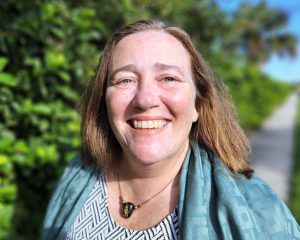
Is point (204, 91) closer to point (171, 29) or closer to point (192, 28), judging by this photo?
point (171, 29)

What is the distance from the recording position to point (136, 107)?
66.5 inches

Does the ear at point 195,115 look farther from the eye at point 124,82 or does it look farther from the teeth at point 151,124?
the eye at point 124,82

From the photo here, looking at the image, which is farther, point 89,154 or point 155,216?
point 89,154

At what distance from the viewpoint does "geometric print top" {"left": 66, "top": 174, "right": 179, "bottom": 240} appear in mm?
1636

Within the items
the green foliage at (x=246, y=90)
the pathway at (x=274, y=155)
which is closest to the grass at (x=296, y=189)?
the pathway at (x=274, y=155)

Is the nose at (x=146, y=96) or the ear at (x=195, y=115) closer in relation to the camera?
the nose at (x=146, y=96)

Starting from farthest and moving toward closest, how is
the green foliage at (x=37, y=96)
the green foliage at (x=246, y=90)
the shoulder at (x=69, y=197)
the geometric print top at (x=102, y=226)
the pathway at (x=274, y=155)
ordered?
the green foliage at (x=246, y=90) → the pathway at (x=274, y=155) → the green foliage at (x=37, y=96) → the shoulder at (x=69, y=197) → the geometric print top at (x=102, y=226)

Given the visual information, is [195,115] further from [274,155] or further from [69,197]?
[274,155]

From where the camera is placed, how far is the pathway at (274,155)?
677 cm

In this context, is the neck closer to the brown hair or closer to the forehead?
the brown hair

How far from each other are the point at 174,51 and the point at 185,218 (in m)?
0.73

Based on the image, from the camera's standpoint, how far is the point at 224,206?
1491mm

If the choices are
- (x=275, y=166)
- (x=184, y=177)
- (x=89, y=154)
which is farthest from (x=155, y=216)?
(x=275, y=166)

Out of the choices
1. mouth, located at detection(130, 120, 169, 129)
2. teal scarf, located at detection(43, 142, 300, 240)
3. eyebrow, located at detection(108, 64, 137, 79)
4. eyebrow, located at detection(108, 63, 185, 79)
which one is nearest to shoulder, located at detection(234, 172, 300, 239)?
teal scarf, located at detection(43, 142, 300, 240)
